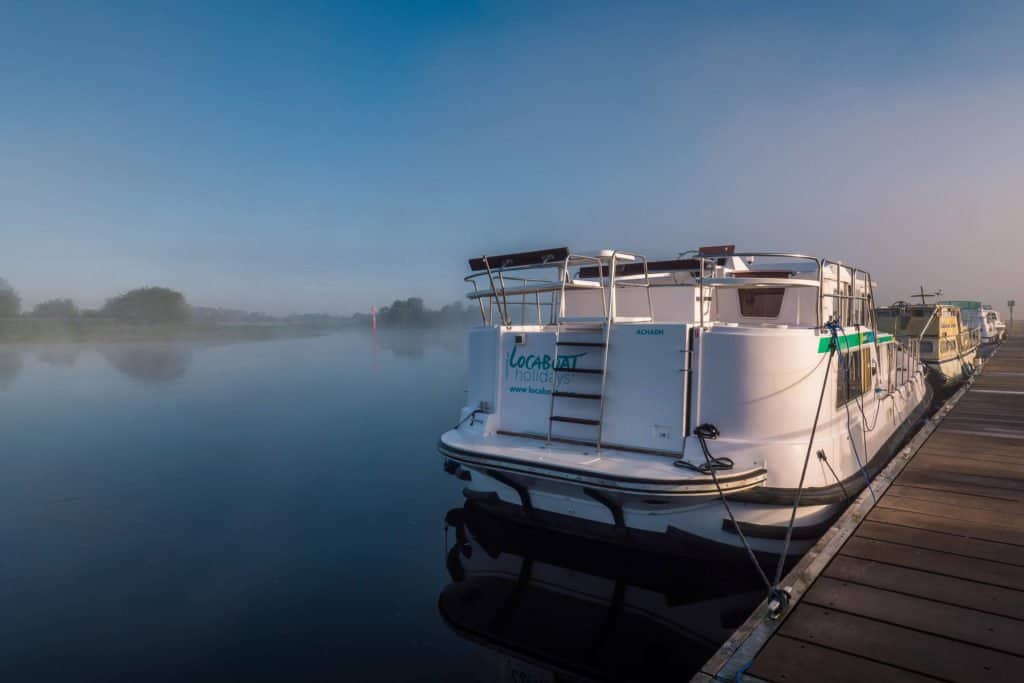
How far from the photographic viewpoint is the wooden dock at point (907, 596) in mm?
3270

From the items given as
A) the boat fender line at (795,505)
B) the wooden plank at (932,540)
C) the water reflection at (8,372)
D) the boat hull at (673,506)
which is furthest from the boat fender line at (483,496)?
the water reflection at (8,372)

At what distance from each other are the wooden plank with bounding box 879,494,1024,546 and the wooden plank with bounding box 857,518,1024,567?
24cm

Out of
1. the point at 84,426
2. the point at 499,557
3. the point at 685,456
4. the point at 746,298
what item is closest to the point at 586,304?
the point at 746,298

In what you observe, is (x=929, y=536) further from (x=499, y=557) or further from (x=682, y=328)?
(x=499, y=557)

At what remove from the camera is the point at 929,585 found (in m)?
4.19

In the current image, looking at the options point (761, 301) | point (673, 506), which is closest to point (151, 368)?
point (761, 301)

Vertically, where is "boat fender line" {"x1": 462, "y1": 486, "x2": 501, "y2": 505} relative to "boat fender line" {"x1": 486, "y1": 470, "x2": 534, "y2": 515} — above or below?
below

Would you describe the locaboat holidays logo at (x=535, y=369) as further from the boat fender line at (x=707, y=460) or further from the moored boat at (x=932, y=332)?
the moored boat at (x=932, y=332)

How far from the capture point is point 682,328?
6.19 metres

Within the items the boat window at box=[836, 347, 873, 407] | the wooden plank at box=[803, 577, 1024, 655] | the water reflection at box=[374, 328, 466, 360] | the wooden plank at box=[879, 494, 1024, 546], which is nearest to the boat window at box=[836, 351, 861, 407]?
the boat window at box=[836, 347, 873, 407]

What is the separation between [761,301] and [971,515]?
3847mm

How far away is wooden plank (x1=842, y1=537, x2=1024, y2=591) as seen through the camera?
427 cm

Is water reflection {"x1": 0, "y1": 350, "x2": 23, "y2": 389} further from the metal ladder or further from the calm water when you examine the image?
the metal ladder

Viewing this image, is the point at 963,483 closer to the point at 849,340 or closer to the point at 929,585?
the point at 849,340
